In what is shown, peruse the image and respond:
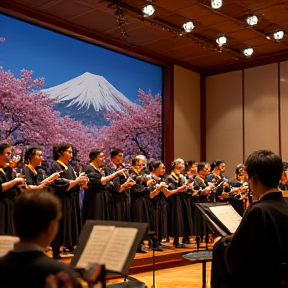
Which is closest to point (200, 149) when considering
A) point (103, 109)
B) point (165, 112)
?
point (165, 112)

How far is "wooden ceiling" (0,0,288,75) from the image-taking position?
319 inches

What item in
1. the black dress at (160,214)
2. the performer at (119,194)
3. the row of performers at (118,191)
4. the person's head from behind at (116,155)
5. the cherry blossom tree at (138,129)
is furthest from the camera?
the cherry blossom tree at (138,129)

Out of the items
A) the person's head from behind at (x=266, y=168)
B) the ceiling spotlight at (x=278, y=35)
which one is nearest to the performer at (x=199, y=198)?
the ceiling spotlight at (x=278, y=35)

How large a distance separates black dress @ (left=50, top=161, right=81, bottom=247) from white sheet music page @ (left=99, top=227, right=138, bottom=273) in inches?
167

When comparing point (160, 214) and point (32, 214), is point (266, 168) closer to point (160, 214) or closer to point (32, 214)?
point (32, 214)

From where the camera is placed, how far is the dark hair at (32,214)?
1.70m

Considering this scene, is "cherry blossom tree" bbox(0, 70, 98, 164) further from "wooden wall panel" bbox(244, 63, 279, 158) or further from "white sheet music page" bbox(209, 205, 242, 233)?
"white sheet music page" bbox(209, 205, 242, 233)

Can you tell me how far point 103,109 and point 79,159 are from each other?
124cm

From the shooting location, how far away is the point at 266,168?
2441 millimetres

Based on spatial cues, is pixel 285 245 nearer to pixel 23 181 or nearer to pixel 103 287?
pixel 103 287

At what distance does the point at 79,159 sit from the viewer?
354 inches

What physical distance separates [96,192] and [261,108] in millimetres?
5775

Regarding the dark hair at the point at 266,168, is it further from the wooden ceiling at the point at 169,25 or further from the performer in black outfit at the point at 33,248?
the wooden ceiling at the point at 169,25

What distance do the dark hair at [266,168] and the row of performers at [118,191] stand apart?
3.69 m
